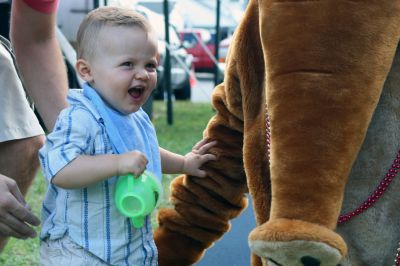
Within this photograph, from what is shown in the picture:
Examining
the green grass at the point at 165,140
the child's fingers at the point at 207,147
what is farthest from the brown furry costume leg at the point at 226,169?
the green grass at the point at 165,140

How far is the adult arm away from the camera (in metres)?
2.75

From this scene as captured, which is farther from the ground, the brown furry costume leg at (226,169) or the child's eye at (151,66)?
the child's eye at (151,66)

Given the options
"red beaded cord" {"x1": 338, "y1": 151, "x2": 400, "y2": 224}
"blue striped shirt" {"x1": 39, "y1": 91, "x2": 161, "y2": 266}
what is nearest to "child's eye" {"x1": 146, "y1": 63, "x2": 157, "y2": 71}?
"blue striped shirt" {"x1": 39, "y1": 91, "x2": 161, "y2": 266}

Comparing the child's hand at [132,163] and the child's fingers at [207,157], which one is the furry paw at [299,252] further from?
the child's fingers at [207,157]

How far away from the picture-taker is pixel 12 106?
276cm

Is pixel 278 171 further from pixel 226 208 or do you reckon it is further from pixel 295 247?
pixel 226 208

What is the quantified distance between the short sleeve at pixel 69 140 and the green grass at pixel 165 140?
69.3 inches

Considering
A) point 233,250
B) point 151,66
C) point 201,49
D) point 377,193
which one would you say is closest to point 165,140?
point 233,250

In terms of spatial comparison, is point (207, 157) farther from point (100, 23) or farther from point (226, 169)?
point (100, 23)

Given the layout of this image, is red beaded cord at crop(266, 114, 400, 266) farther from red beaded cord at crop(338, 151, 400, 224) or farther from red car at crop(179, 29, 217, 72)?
red car at crop(179, 29, 217, 72)

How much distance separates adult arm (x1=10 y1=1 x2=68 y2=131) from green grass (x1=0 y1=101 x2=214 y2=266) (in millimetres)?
1195

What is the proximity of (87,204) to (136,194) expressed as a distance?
20 centimetres

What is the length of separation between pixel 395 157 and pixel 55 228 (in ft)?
2.95

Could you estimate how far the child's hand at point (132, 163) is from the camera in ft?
6.51
